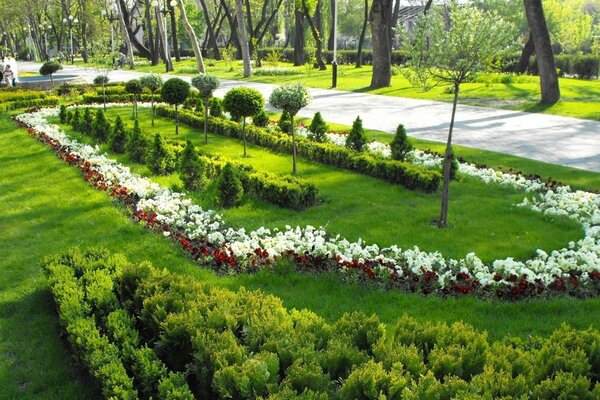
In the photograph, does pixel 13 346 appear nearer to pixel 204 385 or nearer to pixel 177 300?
pixel 177 300

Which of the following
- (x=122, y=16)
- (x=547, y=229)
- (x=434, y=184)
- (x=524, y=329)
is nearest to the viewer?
(x=524, y=329)

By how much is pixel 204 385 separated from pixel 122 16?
45.3 meters

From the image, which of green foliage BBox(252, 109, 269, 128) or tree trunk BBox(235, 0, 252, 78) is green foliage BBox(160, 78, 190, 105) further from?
tree trunk BBox(235, 0, 252, 78)

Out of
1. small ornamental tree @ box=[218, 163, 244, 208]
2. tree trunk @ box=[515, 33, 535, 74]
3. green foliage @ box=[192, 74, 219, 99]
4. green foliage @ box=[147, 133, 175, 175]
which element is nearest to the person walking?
green foliage @ box=[192, 74, 219, 99]

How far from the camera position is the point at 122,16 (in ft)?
145

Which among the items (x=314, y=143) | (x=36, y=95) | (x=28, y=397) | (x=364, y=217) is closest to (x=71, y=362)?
(x=28, y=397)

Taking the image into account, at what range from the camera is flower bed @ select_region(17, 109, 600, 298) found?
19.8ft

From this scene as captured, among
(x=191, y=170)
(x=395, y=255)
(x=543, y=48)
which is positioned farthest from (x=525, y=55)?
(x=395, y=255)

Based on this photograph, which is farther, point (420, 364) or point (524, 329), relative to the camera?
point (524, 329)

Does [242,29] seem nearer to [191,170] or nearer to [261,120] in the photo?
[261,120]

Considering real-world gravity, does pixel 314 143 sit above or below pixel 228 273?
above

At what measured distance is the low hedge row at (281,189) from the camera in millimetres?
8828

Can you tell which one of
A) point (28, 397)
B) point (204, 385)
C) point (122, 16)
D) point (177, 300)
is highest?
point (122, 16)

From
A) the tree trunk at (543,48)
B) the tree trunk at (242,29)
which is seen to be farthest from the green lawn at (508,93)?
the tree trunk at (242,29)
